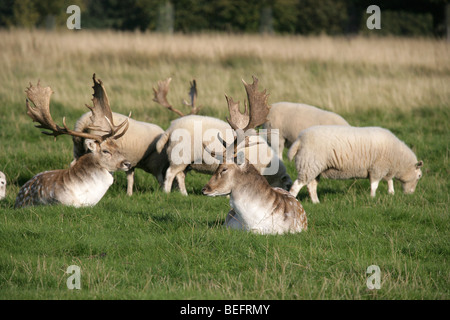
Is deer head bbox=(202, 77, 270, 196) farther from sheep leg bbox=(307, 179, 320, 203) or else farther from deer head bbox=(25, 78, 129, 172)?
sheep leg bbox=(307, 179, 320, 203)

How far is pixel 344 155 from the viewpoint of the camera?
37.4ft

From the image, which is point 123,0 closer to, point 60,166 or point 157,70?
point 157,70

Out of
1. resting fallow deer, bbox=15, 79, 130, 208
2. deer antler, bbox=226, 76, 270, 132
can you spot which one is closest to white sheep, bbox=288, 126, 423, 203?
deer antler, bbox=226, 76, 270, 132

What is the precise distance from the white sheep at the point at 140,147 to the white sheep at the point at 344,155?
8.06 feet

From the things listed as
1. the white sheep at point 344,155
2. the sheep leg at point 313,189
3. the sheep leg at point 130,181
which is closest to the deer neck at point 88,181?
the sheep leg at point 130,181

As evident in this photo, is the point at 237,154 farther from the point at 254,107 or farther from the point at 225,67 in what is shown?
the point at 225,67

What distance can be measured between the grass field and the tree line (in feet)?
61.5

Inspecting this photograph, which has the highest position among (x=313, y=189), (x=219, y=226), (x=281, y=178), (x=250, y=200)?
(x=250, y=200)

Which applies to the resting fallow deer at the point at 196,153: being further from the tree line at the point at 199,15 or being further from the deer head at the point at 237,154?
the tree line at the point at 199,15

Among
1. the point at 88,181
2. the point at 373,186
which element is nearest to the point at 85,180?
the point at 88,181

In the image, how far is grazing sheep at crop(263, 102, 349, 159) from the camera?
45.6 ft

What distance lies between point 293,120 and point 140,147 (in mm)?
3653
